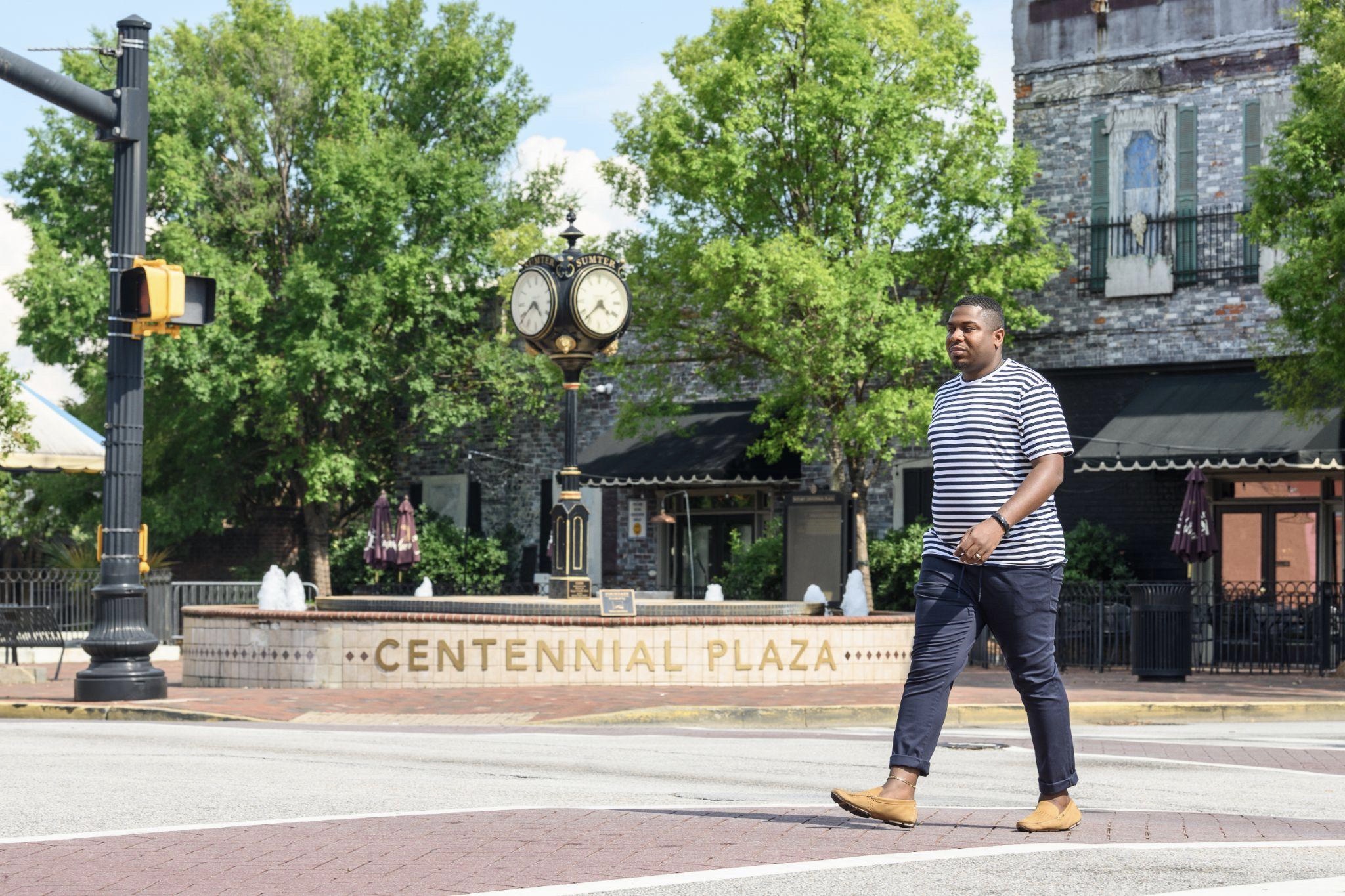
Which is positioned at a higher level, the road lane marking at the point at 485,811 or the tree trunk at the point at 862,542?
the tree trunk at the point at 862,542

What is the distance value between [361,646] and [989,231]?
1499cm

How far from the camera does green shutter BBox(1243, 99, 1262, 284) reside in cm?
2766

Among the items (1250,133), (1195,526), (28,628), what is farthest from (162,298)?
(1250,133)

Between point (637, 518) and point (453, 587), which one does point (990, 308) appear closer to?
point (637, 518)

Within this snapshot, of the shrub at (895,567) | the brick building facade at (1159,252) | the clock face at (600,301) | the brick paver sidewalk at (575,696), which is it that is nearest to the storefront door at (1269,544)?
the brick building facade at (1159,252)

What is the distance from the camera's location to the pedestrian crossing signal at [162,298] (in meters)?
14.6

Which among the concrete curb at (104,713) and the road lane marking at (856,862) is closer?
the road lane marking at (856,862)

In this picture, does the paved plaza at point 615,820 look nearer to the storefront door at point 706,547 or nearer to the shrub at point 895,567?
the shrub at point 895,567

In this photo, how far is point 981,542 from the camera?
6.49 m

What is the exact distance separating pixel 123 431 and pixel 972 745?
772 centimetres

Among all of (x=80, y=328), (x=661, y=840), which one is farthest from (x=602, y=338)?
(x=80, y=328)

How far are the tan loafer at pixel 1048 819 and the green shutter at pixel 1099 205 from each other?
23.0 metres

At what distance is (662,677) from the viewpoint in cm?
1759

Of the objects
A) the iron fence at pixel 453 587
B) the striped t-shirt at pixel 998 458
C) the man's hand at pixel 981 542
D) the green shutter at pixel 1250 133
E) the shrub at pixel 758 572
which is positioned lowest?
the iron fence at pixel 453 587
